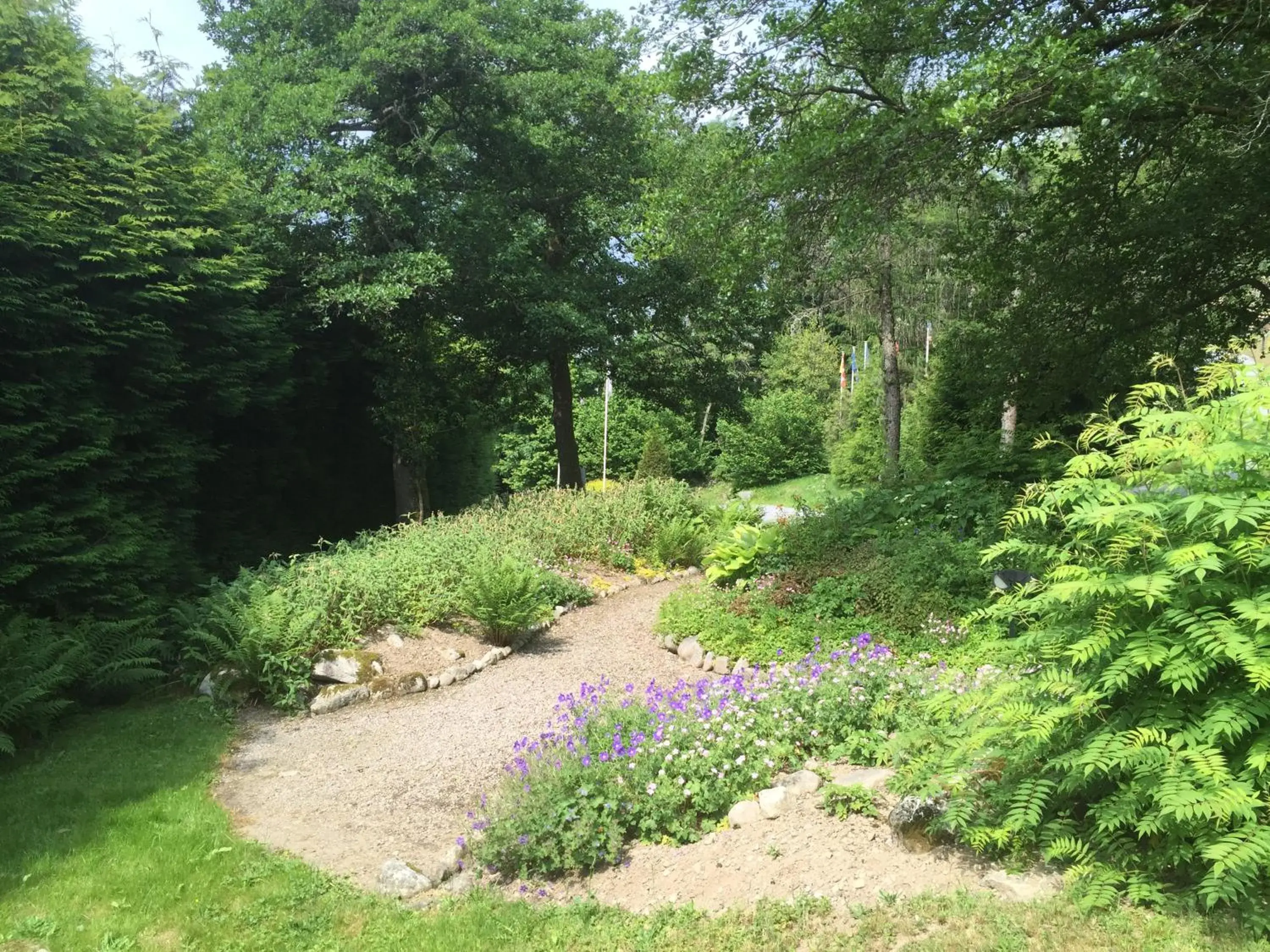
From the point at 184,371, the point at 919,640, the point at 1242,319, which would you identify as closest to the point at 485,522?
the point at 184,371

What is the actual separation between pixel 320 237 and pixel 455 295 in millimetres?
2282

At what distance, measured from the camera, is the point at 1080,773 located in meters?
2.75

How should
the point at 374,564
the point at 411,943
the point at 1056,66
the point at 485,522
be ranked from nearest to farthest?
the point at 411,943 < the point at 1056,66 < the point at 374,564 < the point at 485,522

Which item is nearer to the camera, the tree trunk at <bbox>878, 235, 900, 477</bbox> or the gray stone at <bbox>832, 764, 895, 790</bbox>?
the gray stone at <bbox>832, 764, 895, 790</bbox>

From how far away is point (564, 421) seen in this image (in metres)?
15.5

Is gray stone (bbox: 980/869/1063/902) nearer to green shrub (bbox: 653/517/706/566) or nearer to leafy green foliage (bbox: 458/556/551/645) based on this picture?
leafy green foliage (bbox: 458/556/551/645)

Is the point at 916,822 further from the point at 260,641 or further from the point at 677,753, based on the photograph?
the point at 260,641

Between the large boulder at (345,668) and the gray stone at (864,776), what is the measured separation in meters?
4.33

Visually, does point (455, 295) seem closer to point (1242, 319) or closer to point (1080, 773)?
point (1242, 319)

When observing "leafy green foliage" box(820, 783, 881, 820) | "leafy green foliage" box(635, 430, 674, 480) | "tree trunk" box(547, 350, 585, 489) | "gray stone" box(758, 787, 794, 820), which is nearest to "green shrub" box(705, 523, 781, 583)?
"gray stone" box(758, 787, 794, 820)

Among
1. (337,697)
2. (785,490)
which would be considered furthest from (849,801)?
(785,490)

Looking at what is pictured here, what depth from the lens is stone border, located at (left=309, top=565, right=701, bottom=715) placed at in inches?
262

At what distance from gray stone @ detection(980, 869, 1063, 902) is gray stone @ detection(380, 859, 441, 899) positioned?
2.45 meters

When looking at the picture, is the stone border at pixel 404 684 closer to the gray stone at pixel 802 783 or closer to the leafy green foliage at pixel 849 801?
the gray stone at pixel 802 783
